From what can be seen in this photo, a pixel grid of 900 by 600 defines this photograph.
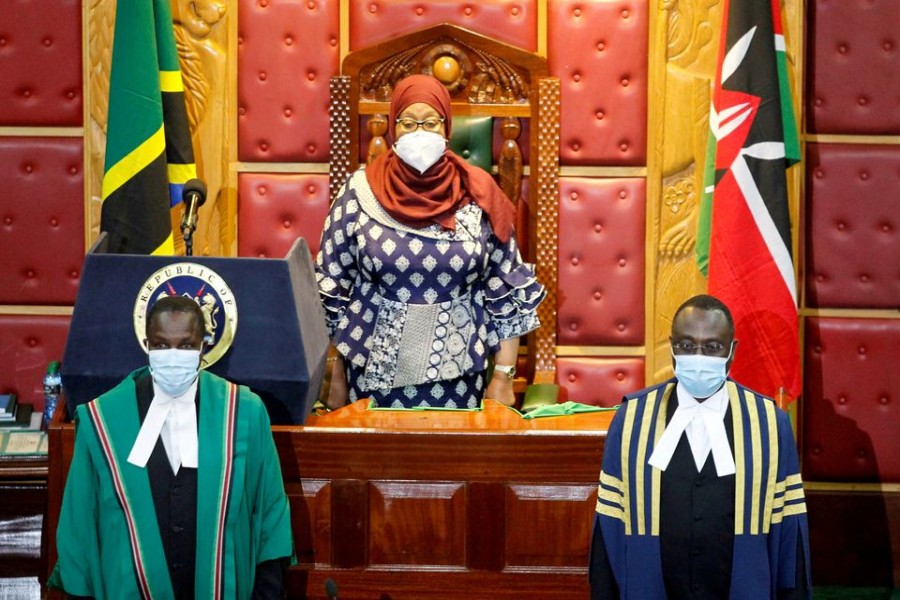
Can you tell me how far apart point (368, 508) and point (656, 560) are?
2.77 ft

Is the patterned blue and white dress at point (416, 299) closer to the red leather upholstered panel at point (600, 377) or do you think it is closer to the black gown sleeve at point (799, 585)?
the red leather upholstered panel at point (600, 377)

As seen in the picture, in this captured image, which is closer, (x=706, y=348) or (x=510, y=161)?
(x=706, y=348)

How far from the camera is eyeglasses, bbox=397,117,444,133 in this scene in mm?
4262

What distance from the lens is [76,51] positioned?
517 centimetres

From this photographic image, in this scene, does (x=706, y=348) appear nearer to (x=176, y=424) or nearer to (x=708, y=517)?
(x=708, y=517)

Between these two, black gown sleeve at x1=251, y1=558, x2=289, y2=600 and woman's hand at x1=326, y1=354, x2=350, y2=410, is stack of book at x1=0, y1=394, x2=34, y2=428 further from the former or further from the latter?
black gown sleeve at x1=251, y1=558, x2=289, y2=600

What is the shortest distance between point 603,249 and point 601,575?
8.09ft

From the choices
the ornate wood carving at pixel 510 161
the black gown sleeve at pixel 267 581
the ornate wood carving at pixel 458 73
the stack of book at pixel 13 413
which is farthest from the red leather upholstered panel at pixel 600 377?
the black gown sleeve at pixel 267 581

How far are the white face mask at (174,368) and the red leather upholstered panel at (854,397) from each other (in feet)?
9.91

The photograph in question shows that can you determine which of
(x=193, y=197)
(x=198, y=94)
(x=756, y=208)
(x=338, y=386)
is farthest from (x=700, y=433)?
(x=198, y=94)

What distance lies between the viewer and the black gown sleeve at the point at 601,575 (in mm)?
2916

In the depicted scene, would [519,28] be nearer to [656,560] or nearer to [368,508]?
[368,508]

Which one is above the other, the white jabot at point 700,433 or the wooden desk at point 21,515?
the white jabot at point 700,433

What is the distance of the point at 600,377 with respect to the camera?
531cm
